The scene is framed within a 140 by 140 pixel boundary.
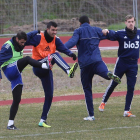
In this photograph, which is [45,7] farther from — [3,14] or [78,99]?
[78,99]

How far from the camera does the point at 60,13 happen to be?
18.0 metres

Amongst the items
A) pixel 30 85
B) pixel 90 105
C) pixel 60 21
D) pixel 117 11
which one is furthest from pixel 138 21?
pixel 90 105

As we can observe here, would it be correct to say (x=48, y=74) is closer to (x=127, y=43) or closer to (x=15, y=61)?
(x=15, y=61)

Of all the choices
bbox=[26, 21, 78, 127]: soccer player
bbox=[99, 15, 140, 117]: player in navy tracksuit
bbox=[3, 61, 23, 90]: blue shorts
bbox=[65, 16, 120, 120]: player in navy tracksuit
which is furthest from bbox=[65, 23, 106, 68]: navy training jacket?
bbox=[3, 61, 23, 90]: blue shorts

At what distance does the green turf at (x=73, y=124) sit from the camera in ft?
25.5

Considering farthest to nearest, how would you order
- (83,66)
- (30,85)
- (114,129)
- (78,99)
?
(30,85)
(78,99)
(83,66)
(114,129)

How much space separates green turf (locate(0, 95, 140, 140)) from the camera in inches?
306

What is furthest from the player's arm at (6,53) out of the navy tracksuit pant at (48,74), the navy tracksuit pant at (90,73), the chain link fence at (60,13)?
the chain link fence at (60,13)

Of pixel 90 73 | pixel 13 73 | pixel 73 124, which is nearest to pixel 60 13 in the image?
pixel 90 73

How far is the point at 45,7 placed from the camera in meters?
17.8

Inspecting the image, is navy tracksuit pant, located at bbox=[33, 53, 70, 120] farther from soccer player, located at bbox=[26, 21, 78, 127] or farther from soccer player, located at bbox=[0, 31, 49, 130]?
soccer player, located at bbox=[0, 31, 49, 130]

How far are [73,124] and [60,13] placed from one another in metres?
9.72

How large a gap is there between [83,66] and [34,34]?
135 cm

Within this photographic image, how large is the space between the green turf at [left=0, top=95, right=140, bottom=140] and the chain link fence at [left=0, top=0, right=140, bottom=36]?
6.69 m
